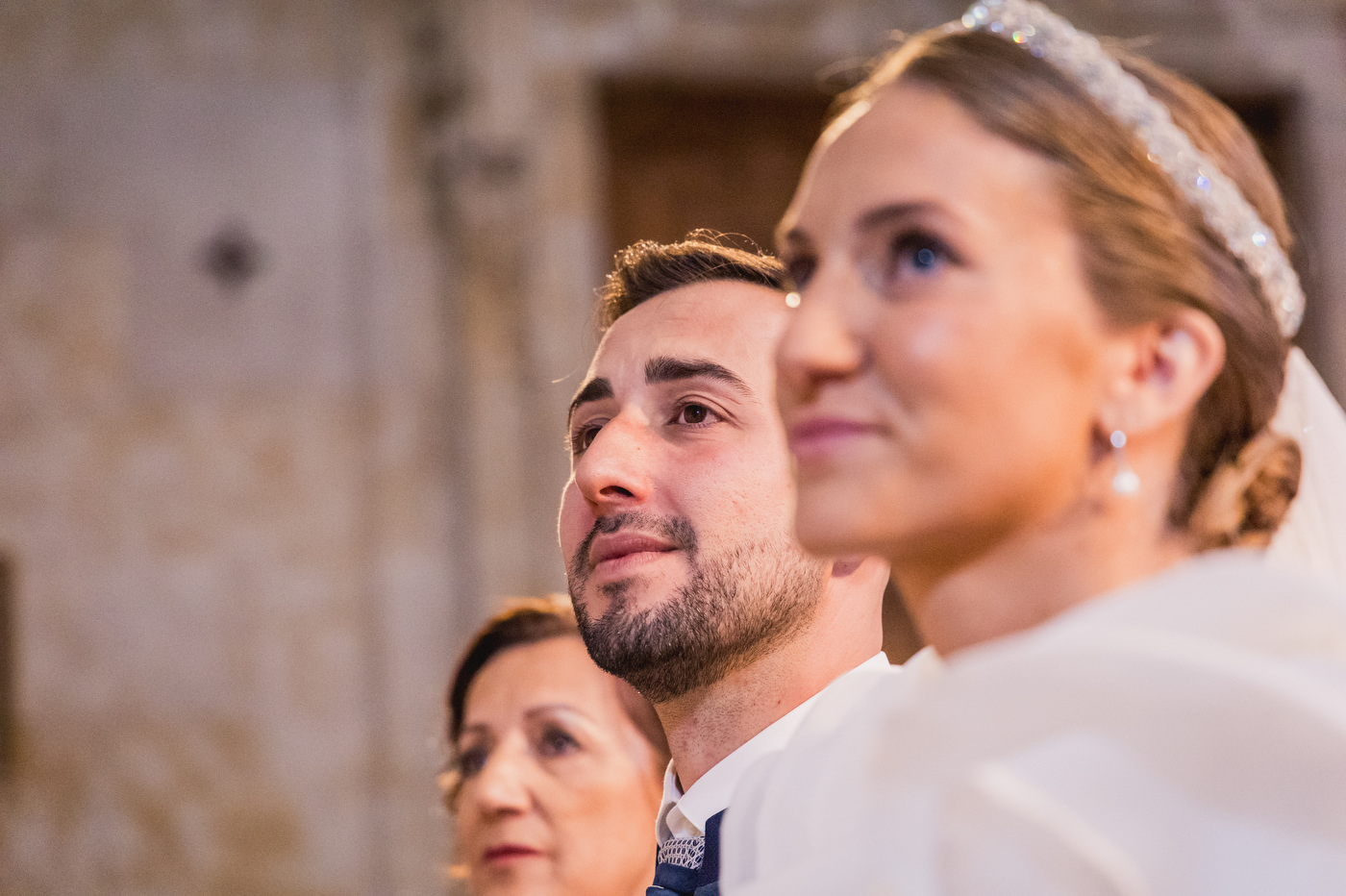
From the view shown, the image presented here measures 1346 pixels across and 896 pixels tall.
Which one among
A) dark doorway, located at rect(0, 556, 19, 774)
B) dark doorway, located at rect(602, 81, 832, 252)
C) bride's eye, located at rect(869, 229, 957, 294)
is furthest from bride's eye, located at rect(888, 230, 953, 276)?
dark doorway, located at rect(0, 556, 19, 774)

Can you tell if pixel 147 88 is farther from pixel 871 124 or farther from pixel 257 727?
pixel 871 124

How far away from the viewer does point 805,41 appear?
227 inches

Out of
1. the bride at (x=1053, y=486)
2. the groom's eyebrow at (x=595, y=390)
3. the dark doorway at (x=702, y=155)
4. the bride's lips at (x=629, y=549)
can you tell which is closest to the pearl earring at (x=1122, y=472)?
the bride at (x=1053, y=486)

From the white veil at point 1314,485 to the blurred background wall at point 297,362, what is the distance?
3.87m

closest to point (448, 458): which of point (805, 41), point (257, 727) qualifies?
point (257, 727)

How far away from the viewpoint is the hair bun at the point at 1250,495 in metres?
1.16

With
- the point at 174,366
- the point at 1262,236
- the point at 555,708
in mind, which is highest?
the point at 1262,236

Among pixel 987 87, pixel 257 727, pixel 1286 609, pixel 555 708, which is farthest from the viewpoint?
pixel 257 727

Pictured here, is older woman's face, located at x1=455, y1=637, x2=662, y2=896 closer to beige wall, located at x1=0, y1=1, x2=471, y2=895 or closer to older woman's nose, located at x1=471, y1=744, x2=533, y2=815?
older woman's nose, located at x1=471, y1=744, x2=533, y2=815

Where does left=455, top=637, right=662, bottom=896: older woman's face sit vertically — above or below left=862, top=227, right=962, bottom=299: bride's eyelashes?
below

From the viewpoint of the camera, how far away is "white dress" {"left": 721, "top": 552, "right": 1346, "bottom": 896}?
91 centimetres

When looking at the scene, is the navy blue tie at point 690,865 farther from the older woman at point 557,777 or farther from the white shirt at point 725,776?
the older woman at point 557,777

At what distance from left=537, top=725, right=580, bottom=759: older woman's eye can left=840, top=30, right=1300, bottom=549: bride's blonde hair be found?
5.43 ft

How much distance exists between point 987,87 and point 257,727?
15.1 feet
